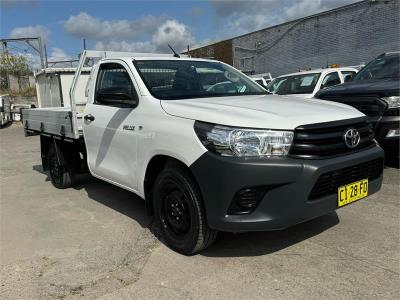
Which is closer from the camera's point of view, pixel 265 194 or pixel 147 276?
pixel 265 194

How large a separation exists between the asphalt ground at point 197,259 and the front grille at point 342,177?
635 mm

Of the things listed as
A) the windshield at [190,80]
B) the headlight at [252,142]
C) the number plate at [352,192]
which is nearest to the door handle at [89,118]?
the windshield at [190,80]

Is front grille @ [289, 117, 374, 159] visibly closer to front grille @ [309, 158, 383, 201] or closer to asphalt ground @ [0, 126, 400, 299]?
front grille @ [309, 158, 383, 201]

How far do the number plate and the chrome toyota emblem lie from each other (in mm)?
329

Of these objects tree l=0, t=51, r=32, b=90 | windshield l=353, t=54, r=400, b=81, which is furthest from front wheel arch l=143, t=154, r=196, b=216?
tree l=0, t=51, r=32, b=90

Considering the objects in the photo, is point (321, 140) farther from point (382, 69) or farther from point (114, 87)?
point (382, 69)

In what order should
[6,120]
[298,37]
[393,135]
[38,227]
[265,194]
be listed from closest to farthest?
[265,194]
[38,227]
[393,135]
[6,120]
[298,37]

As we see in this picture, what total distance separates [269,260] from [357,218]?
4.75ft

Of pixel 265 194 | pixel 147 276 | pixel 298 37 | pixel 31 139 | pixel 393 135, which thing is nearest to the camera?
pixel 265 194

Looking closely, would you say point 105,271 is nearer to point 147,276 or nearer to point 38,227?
point 147,276

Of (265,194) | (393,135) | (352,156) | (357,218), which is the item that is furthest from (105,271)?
(393,135)

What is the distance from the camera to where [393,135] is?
6.15 meters

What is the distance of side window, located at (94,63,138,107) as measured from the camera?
4.52m

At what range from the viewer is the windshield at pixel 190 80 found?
447cm
